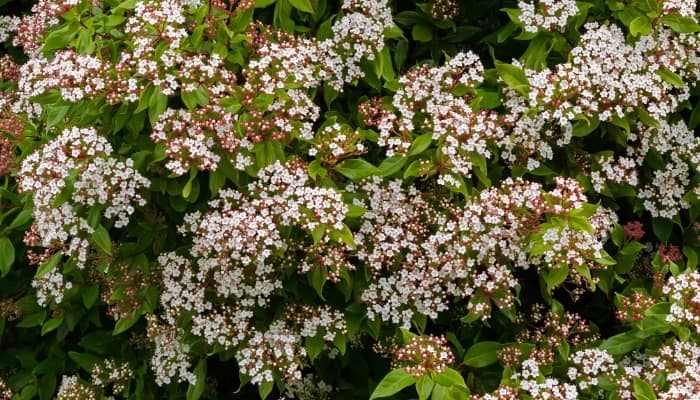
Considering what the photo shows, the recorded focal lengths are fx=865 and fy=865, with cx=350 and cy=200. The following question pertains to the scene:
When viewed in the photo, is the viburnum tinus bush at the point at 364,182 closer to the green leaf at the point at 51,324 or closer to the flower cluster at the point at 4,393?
the green leaf at the point at 51,324

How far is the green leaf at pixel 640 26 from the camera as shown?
4551 millimetres

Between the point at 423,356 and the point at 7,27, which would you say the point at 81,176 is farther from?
the point at 7,27

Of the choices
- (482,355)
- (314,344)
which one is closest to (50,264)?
(314,344)

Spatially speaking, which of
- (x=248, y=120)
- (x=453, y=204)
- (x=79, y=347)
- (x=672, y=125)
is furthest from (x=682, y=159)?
(x=79, y=347)

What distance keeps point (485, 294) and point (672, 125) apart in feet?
5.39

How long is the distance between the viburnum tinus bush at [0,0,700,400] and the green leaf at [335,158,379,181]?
0.6 inches

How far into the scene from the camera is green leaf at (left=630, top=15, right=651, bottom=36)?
455 cm

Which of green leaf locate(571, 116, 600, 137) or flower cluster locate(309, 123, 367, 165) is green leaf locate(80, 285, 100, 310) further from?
green leaf locate(571, 116, 600, 137)

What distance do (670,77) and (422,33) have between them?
4.83 ft

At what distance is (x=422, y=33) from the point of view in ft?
17.4

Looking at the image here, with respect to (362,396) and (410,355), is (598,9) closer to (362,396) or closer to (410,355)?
(410,355)

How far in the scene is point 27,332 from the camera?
6383 millimetres

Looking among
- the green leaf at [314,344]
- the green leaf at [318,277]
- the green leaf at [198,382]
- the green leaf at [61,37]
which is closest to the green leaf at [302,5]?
the green leaf at [61,37]

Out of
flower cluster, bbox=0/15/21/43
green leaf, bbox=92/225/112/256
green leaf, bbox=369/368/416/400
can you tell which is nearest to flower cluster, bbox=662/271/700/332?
green leaf, bbox=369/368/416/400
